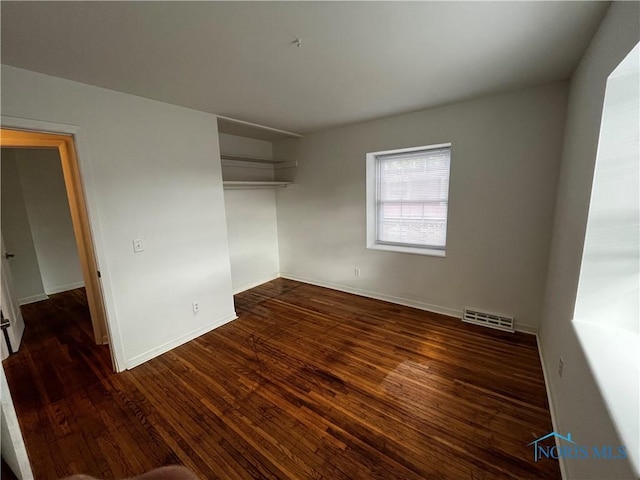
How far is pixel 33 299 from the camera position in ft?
13.4

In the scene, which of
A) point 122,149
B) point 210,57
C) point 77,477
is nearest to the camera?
point 77,477

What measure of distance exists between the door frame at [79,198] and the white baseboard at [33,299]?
8.01ft

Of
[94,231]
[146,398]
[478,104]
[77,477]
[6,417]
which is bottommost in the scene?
[146,398]

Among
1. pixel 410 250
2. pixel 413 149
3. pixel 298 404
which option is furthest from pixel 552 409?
pixel 413 149

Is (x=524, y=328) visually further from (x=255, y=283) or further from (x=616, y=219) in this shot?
(x=255, y=283)

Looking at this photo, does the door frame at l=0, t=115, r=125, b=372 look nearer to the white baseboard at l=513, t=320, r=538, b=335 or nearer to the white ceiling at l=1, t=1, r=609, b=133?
the white ceiling at l=1, t=1, r=609, b=133

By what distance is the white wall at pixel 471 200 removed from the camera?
8.11 feet

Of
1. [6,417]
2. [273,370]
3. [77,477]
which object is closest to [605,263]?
[273,370]

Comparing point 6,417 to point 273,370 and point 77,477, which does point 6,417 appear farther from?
point 273,370

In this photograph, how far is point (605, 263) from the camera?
1.33 metres

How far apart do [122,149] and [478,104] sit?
135 inches

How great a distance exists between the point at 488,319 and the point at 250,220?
139 inches

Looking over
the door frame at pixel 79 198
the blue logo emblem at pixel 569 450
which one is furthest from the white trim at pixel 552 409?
the door frame at pixel 79 198

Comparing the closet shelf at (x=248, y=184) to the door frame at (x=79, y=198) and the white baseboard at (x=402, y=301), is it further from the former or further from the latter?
the white baseboard at (x=402, y=301)
